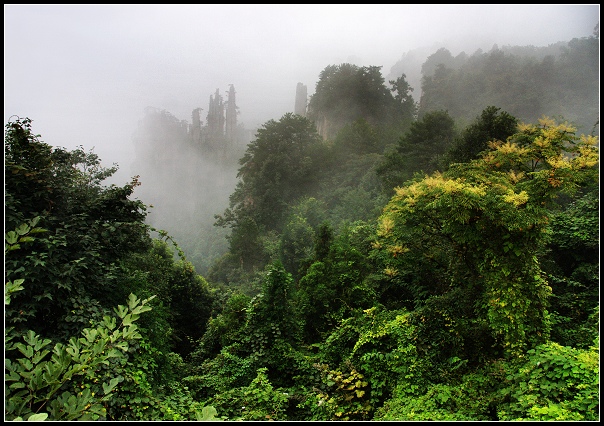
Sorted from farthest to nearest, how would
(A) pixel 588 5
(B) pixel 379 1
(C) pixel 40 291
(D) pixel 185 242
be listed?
(D) pixel 185 242 → (C) pixel 40 291 → (A) pixel 588 5 → (B) pixel 379 1

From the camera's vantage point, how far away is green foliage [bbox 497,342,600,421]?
2941 mm

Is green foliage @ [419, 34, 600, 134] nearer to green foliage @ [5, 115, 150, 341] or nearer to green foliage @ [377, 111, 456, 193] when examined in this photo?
green foliage @ [377, 111, 456, 193]

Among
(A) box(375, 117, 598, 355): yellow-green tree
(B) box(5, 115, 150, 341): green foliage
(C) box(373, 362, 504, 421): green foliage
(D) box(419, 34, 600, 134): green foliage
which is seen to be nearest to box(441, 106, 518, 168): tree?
(A) box(375, 117, 598, 355): yellow-green tree

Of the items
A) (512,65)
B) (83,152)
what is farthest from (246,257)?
(512,65)

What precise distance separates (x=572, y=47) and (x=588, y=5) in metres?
31.3

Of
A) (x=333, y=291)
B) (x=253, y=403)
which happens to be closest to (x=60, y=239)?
(x=253, y=403)

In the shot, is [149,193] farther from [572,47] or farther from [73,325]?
[572,47]

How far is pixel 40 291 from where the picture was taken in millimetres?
3826

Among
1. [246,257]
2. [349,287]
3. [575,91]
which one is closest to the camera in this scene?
[349,287]

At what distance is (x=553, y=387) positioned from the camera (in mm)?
3354

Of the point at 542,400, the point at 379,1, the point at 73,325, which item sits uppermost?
the point at 379,1

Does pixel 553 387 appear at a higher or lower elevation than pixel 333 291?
lower

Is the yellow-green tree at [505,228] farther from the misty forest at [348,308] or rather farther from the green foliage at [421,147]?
the green foliage at [421,147]

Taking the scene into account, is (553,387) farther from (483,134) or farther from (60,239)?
(483,134)
